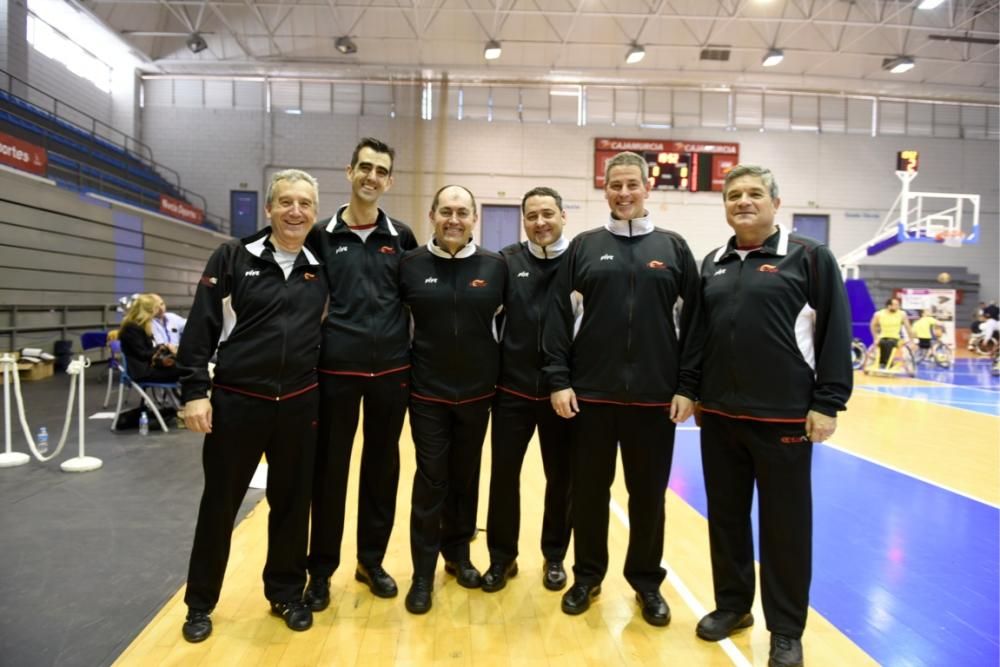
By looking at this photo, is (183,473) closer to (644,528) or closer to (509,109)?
(644,528)

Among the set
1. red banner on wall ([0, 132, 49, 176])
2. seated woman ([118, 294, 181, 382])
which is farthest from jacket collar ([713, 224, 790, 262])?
red banner on wall ([0, 132, 49, 176])

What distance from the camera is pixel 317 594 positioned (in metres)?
2.57

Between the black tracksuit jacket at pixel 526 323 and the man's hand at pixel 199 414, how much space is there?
3.96 feet

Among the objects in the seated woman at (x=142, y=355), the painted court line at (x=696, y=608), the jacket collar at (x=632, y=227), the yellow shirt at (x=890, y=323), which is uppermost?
the jacket collar at (x=632, y=227)

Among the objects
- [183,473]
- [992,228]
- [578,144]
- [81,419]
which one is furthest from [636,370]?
[992,228]

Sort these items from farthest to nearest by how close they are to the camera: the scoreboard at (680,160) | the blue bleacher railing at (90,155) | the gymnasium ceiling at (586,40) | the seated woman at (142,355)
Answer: the scoreboard at (680,160)
the gymnasium ceiling at (586,40)
the blue bleacher railing at (90,155)
the seated woman at (142,355)

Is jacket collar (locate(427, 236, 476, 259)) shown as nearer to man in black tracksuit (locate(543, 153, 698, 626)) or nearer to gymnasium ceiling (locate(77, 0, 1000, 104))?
man in black tracksuit (locate(543, 153, 698, 626))

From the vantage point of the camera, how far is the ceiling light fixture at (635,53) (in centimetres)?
1409

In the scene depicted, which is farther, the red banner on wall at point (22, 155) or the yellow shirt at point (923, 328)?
the yellow shirt at point (923, 328)

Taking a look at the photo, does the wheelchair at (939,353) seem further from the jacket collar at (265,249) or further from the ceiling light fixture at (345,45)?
the ceiling light fixture at (345,45)

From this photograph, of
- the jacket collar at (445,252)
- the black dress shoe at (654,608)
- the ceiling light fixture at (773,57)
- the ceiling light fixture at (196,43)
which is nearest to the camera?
the black dress shoe at (654,608)

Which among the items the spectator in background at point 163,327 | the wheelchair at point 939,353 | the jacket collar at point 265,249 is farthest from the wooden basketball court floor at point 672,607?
the wheelchair at point 939,353

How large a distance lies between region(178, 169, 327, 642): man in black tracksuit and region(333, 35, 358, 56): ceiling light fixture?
554 inches

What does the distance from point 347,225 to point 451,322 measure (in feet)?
2.05
